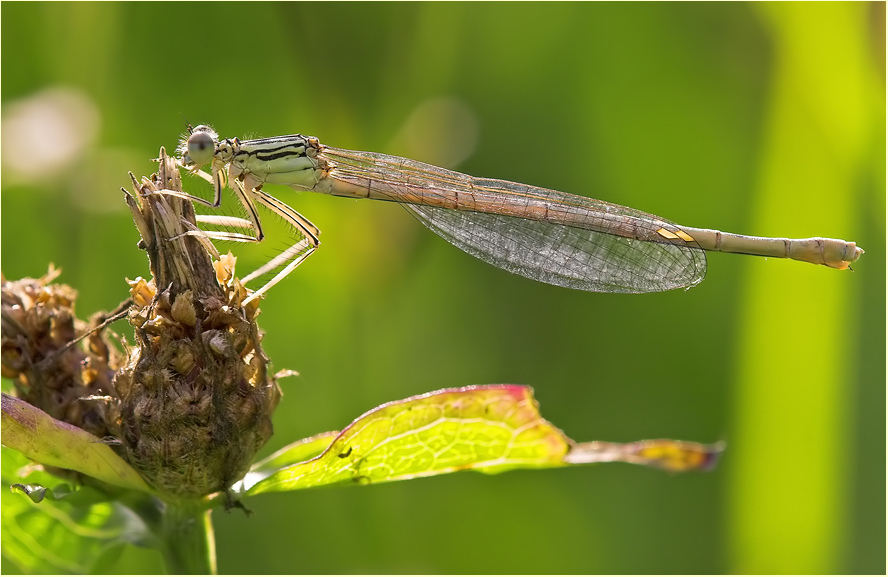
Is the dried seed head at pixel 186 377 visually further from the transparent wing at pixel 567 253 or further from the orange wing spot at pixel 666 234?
the orange wing spot at pixel 666 234

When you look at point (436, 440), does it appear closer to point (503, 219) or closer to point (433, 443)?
point (433, 443)

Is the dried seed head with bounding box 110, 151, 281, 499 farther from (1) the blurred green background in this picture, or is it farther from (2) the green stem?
(1) the blurred green background

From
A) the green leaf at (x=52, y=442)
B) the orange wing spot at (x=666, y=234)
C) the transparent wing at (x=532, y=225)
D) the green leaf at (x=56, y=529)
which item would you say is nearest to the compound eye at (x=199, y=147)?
the transparent wing at (x=532, y=225)

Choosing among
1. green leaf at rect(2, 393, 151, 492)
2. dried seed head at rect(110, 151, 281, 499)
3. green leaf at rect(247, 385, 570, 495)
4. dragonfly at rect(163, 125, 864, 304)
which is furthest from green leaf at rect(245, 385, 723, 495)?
dragonfly at rect(163, 125, 864, 304)

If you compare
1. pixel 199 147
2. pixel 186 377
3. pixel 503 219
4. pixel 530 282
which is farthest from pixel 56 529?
pixel 530 282

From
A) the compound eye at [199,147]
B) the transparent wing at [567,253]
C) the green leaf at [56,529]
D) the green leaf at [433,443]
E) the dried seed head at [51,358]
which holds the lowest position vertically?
the green leaf at [56,529]

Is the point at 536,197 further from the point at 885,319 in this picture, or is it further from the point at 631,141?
the point at 885,319

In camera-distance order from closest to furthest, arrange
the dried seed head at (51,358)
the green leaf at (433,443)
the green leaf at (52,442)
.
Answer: the green leaf at (52,442) < the green leaf at (433,443) < the dried seed head at (51,358)
